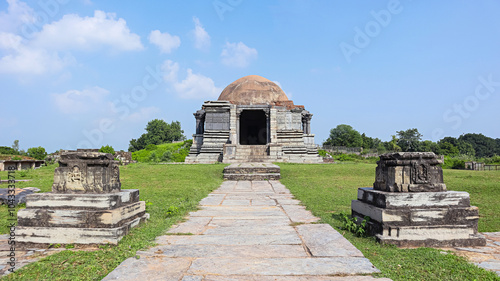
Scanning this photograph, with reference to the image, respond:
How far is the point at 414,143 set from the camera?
57.0 metres

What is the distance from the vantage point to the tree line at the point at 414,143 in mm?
51144

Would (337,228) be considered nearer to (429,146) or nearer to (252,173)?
(252,173)

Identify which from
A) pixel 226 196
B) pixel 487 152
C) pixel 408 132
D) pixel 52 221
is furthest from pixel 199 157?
pixel 487 152

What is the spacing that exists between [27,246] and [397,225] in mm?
4127

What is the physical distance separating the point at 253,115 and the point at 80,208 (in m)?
21.7

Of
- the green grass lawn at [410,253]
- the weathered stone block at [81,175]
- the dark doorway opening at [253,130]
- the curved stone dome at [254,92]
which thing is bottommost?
the green grass lawn at [410,253]

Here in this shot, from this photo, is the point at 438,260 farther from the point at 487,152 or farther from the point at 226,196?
the point at 487,152

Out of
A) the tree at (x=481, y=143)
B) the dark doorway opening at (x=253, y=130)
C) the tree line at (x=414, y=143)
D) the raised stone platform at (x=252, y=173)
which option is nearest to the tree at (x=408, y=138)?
the tree line at (x=414, y=143)

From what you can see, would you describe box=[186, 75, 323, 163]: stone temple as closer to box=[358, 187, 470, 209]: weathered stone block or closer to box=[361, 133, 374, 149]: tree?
box=[358, 187, 470, 209]: weathered stone block

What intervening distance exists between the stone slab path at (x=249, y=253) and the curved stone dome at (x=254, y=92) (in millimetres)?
17835

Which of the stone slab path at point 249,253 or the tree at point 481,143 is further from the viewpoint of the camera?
the tree at point 481,143

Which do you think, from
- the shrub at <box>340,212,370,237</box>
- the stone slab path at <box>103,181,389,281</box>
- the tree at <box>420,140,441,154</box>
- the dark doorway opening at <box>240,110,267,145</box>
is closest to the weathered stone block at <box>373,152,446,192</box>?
the shrub at <box>340,212,370,237</box>

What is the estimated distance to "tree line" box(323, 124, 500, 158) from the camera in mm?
51144

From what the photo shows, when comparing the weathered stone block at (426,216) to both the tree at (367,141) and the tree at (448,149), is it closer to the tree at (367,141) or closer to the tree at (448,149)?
the tree at (448,149)
